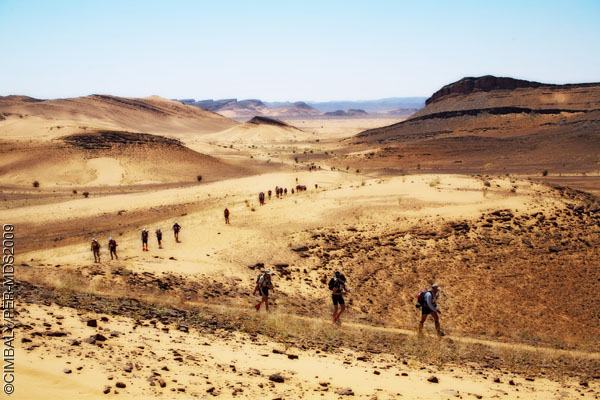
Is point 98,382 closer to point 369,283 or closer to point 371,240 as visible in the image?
point 369,283

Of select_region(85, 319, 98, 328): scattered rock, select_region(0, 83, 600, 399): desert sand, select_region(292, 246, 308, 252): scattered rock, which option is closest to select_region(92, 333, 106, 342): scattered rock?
select_region(0, 83, 600, 399): desert sand

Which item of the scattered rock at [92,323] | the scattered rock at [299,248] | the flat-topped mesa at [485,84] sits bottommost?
the scattered rock at [299,248]

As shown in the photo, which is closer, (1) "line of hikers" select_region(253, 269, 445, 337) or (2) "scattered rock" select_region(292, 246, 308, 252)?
(1) "line of hikers" select_region(253, 269, 445, 337)

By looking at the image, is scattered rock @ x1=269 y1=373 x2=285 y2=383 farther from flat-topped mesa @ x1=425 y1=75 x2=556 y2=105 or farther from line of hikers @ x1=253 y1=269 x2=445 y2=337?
flat-topped mesa @ x1=425 y1=75 x2=556 y2=105

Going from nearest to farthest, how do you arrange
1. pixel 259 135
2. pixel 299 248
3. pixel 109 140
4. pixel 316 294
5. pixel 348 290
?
pixel 348 290 → pixel 316 294 → pixel 299 248 → pixel 109 140 → pixel 259 135

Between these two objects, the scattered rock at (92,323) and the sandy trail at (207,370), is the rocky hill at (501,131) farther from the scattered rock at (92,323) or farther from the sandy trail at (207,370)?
the scattered rock at (92,323)

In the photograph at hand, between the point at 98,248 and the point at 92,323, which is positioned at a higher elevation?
the point at 92,323

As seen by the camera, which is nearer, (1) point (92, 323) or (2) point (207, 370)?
(2) point (207, 370)

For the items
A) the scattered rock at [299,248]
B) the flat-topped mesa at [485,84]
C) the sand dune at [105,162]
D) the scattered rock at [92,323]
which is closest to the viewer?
the scattered rock at [92,323]

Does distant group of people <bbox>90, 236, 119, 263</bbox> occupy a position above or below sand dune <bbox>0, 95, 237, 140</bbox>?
below

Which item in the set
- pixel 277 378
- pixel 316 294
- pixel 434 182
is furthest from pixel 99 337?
pixel 434 182

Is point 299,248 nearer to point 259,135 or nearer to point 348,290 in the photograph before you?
point 348,290

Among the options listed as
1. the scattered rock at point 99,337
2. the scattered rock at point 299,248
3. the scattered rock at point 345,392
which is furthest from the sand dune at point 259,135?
the scattered rock at point 345,392

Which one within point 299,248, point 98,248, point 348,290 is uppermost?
point 98,248
